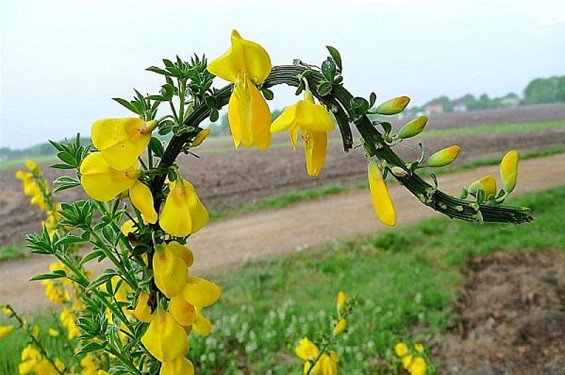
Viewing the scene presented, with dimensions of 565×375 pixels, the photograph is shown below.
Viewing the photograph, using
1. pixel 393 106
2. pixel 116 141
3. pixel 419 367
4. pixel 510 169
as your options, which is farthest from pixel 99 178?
pixel 419 367

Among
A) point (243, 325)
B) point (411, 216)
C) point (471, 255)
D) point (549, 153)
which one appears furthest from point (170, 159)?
point (549, 153)

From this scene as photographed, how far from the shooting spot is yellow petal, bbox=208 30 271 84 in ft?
1.64

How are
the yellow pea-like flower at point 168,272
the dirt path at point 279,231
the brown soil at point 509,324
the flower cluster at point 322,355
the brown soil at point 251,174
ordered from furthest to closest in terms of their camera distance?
1. the brown soil at point 251,174
2. the dirt path at point 279,231
3. the brown soil at point 509,324
4. the flower cluster at point 322,355
5. the yellow pea-like flower at point 168,272

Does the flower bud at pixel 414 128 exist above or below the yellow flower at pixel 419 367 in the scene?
above

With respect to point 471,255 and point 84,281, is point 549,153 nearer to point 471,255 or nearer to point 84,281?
point 471,255

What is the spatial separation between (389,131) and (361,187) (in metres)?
7.14

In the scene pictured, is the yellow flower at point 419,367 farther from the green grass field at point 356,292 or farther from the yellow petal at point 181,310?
the yellow petal at point 181,310

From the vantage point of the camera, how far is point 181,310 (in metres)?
0.62

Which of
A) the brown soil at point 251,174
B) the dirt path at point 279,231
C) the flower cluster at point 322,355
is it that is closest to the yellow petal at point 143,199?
the flower cluster at point 322,355

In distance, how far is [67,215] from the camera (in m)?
0.63

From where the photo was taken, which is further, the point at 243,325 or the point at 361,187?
the point at 361,187

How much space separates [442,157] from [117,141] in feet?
0.92

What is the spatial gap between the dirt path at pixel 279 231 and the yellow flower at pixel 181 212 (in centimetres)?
346

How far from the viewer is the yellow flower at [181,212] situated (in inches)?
21.8
